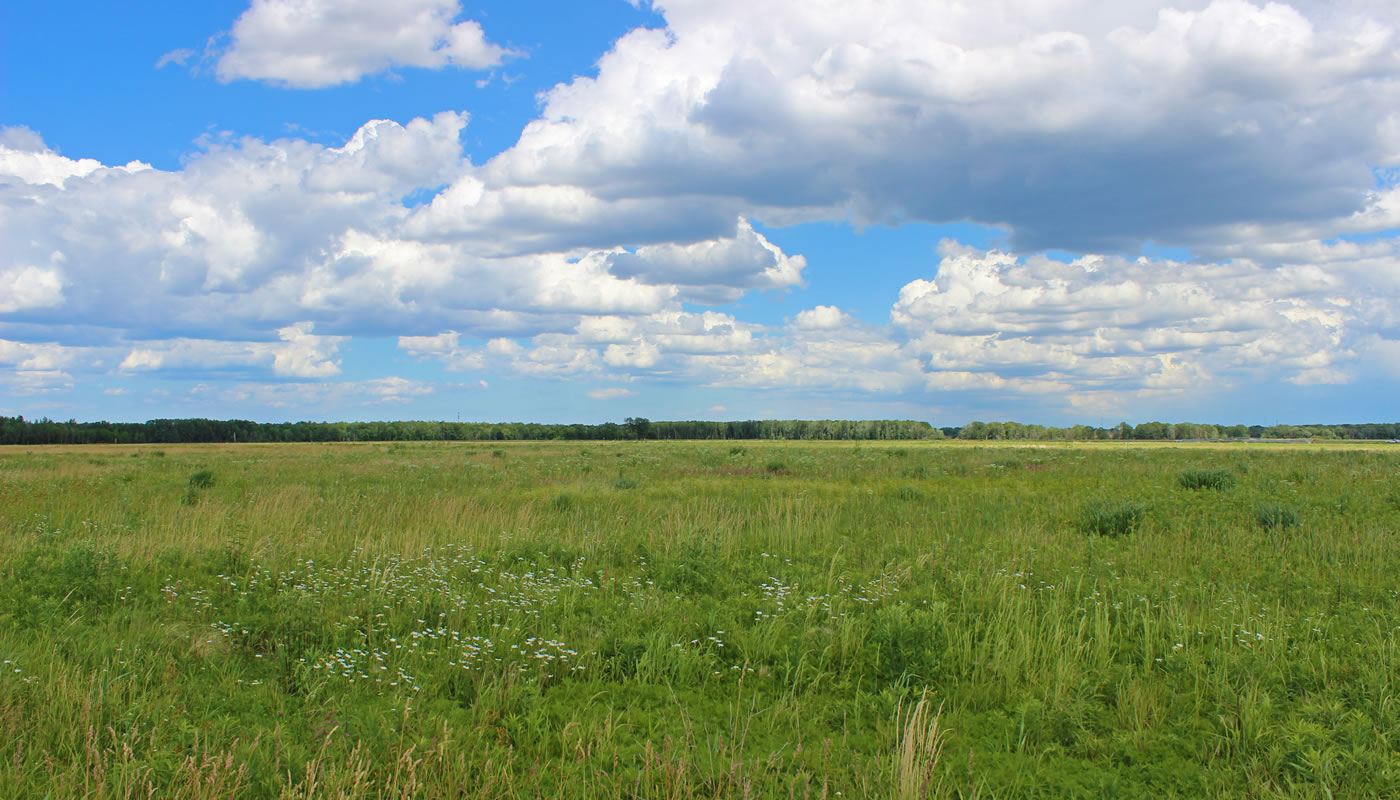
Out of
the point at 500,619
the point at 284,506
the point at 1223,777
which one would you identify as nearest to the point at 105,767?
the point at 500,619

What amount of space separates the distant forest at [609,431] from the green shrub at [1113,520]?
370 ft

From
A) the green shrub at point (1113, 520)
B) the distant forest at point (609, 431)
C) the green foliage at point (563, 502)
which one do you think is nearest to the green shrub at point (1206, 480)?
the green shrub at point (1113, 520)

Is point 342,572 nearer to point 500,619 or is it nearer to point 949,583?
point 500,619

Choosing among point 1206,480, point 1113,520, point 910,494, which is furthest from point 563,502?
point 1206,480

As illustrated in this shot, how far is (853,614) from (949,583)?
5.76 feet

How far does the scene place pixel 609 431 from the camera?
155 meters

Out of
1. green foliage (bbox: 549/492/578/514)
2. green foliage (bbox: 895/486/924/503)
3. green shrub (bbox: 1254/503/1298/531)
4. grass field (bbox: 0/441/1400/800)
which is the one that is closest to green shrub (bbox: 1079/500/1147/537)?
grass field (bbox: 0/441/1400/800)

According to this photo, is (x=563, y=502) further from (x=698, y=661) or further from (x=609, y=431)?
(x=609, y=431)

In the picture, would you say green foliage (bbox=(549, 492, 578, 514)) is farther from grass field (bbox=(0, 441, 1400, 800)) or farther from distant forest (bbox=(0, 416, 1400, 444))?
distant forest (bbox=(0, 416, 1400, 444))

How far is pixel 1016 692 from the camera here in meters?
5.97

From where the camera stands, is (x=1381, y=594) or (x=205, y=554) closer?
(x=1381, y=594)

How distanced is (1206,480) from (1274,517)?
290 inches

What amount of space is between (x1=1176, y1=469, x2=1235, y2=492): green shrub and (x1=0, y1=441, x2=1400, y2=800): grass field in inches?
240

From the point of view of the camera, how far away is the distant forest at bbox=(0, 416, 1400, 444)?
123 metres
